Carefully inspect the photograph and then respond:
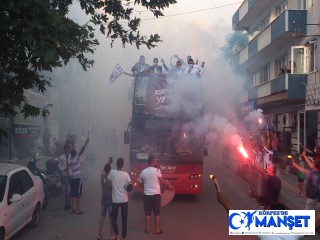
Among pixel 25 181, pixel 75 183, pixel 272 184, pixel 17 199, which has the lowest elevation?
pixel 75 183

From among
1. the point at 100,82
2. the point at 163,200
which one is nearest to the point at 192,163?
the point at 163,200

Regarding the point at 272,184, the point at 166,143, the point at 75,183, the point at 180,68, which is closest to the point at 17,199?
the point at 75,183

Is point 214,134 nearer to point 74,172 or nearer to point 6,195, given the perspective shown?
point 74,172

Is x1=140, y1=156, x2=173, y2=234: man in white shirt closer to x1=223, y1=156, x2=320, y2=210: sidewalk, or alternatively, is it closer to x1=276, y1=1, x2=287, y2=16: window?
x1=223, y1=156, x2=320, y2=210: sidewalk

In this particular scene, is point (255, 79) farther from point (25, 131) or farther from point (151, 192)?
point (151, 192)

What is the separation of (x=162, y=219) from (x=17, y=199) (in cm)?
376

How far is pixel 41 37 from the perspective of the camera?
20.5 feet

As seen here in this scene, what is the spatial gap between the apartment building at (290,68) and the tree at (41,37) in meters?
9.41

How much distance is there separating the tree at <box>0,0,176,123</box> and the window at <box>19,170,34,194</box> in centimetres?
128

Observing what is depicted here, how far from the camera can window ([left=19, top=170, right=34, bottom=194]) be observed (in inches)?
328

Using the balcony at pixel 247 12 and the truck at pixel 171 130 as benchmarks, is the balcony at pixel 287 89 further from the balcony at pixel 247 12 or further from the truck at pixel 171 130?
the truck at pixel 171 130

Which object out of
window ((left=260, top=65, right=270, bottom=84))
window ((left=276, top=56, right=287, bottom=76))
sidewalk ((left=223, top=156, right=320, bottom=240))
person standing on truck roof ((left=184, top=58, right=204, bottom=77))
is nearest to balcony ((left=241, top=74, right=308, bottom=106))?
window ((left=276, top=56, right=287, bottom=76))
